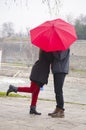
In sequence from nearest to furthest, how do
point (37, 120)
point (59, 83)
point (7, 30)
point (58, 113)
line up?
point (37, 120) → point (59, 83) → point (58, 113) → point (7, 30)

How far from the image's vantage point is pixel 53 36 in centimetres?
687

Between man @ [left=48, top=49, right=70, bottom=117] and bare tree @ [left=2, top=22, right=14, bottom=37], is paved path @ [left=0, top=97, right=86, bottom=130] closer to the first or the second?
man @ [left=48, top=49, right=70, bottom=117]

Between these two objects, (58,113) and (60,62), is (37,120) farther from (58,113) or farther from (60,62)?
(60,62)

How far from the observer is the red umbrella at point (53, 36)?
22.1 feet

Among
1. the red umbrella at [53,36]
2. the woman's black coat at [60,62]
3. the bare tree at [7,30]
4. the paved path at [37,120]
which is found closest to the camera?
the paved path at [37,120]

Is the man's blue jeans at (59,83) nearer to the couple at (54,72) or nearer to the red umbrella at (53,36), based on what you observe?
the couple at (54,72)

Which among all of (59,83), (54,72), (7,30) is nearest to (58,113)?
(59,83)

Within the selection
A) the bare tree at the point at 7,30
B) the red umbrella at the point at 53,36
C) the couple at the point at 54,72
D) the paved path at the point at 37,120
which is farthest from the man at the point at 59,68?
the bare tree at the point at 7,30

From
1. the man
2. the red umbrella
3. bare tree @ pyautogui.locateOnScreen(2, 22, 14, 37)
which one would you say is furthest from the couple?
bare tree @ pyautogui.locateOnScreen(2, 22, 14, 37)

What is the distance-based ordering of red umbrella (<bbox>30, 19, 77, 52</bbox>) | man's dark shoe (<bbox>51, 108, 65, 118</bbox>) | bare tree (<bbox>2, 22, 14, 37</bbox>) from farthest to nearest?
1. bare tree (<bbox>2, 22, 14, 37</bbox>)
2. man's dark shoe (<bbox>51, 108, 65, 118</bbox>)
3. red umbrella (<bbox>30, 19, 77, 52</bbox>)

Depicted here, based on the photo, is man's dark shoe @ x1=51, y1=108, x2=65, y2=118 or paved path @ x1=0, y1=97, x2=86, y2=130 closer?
paved path @ x1=0, y1=97, x2=86, y2=130

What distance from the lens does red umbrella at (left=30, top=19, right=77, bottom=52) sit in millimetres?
6750

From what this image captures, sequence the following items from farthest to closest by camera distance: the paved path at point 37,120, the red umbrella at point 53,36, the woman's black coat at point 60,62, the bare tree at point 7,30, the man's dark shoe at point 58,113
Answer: the bare tree at point 7,30, the man's dark shoe at point 58,113, the woman's black coat at point 60,62, the red umbrella at point 53,36, the paved path at point 37,120

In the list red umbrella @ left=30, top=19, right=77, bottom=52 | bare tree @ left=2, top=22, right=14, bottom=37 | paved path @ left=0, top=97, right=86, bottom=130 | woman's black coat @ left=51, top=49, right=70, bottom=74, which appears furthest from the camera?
bare tree @ left=2, top=22, right=14, bottom=37
